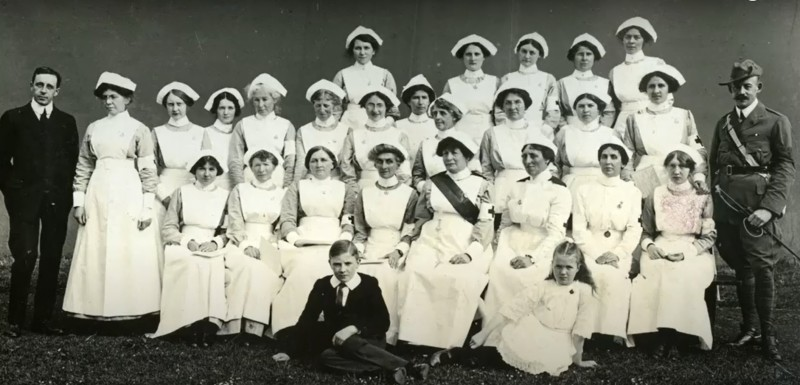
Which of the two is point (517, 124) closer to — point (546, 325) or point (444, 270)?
point (444, 270)

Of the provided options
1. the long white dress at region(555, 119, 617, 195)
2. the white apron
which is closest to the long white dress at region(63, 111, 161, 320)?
the white apron

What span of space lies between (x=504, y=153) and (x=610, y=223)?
811 millimetres

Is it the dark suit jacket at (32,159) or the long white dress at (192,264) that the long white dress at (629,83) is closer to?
the long white dress at (192,264)

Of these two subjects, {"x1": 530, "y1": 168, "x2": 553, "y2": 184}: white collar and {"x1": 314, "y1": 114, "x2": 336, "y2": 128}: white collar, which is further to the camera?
{"x1": 314, "y1": 114, "x2": 336, "y2": 128}: white collar

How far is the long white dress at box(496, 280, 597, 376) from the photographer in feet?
14.8

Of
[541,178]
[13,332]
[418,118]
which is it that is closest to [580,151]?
[541,178]

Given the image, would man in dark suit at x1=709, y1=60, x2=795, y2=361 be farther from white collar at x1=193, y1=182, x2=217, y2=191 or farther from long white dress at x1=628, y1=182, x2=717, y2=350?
white collar at x1=193, y1=182, x2=217, y2=191

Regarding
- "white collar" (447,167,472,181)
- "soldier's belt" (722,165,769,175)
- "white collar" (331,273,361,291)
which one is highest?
"soldier's belt" (722,165,769,175)

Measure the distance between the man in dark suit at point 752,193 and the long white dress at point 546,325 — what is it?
96cm

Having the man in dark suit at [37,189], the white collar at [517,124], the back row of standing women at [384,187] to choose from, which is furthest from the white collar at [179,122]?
the white collar at [517,124]

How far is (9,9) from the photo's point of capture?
5.32 metres

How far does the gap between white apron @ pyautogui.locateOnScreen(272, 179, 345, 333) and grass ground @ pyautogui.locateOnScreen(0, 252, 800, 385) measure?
27 centimetres

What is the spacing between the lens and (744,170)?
4.80 metres

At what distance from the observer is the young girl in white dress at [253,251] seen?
16.3 ft
